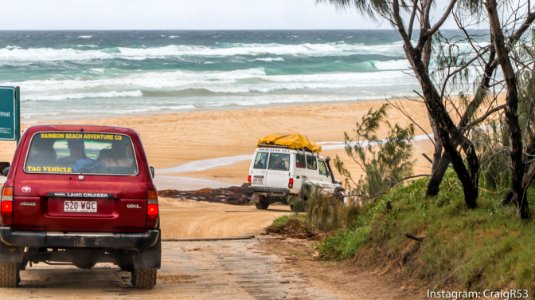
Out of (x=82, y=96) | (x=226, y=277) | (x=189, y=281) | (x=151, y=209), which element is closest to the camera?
(x=151, y=209)

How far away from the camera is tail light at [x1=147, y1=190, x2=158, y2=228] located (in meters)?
10.4

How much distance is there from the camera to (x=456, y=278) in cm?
1027

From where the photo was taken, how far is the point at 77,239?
33.6 ft

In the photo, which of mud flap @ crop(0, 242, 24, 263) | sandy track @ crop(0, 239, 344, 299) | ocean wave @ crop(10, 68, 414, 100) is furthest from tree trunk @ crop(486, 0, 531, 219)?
ocean wave @ crop(10, 68, 414, 100)

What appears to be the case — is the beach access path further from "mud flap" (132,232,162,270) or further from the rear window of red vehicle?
the rear window of red vehicle

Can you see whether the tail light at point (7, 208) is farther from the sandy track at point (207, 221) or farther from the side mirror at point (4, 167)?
the sandy track at point (207, 221)

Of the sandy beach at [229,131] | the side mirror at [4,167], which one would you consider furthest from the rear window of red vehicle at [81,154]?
the sandy beach at [229,131]

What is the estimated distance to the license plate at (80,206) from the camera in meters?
10.3

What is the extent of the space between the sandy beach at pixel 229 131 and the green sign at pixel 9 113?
36.3ft

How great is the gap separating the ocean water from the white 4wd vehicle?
1236cm

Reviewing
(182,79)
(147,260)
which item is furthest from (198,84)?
(147,260)

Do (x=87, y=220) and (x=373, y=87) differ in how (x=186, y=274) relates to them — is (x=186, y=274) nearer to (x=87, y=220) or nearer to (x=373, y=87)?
(x=87, y=220)

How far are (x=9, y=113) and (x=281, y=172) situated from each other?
9839 mm

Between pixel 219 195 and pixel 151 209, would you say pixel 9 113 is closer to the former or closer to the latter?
pixel 151 209
